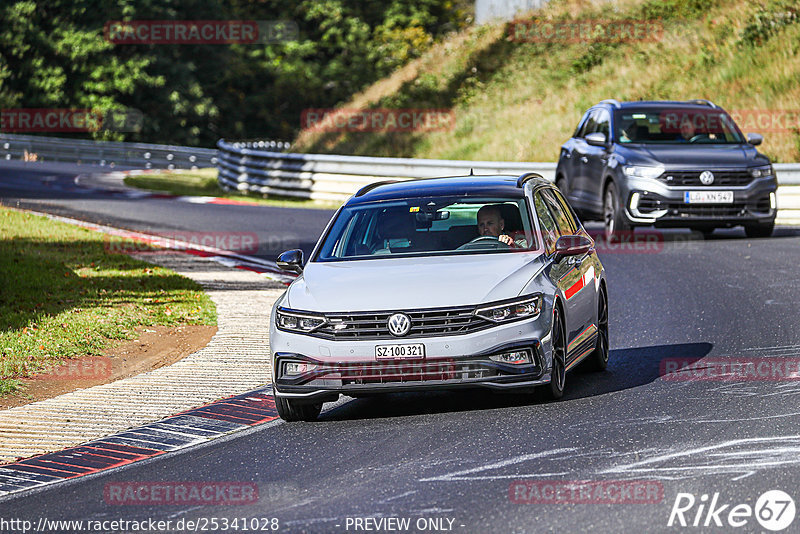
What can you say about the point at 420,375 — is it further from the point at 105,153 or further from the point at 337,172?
the point at 105,153

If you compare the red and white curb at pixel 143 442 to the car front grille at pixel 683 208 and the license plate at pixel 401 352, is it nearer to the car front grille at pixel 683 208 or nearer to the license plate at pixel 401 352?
the license plate at pixel 401 352

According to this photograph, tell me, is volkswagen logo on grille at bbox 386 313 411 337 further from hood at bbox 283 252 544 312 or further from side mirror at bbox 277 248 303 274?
side mirror at bbox 277 248 303 274

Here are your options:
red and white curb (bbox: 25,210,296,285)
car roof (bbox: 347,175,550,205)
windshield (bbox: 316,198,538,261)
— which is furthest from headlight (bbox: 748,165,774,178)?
windshield (bbox: 316,198,538,261)

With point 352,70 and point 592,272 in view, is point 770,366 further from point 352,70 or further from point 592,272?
point 352,70

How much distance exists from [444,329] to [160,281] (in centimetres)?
902

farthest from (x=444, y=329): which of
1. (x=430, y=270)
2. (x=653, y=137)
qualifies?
(x=653, y=137)

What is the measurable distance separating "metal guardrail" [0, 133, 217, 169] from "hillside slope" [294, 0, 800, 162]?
9.70m

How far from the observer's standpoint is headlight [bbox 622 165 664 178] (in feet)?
63.8

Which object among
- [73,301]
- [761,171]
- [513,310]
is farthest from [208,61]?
[513,310]

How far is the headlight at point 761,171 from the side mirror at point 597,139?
6.90ft

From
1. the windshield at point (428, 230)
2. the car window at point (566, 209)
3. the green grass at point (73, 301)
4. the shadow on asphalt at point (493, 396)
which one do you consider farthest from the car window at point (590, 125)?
the windshield at point (428, 230)

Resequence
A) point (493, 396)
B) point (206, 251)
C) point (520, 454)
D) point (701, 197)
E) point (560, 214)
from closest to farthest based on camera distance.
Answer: point (520, 454) < point (493, 396) < point (560, 214) < point (701, 197) < point (206, 251)

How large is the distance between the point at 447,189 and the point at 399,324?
1873 millimetres

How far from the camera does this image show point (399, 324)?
8.97 metres
